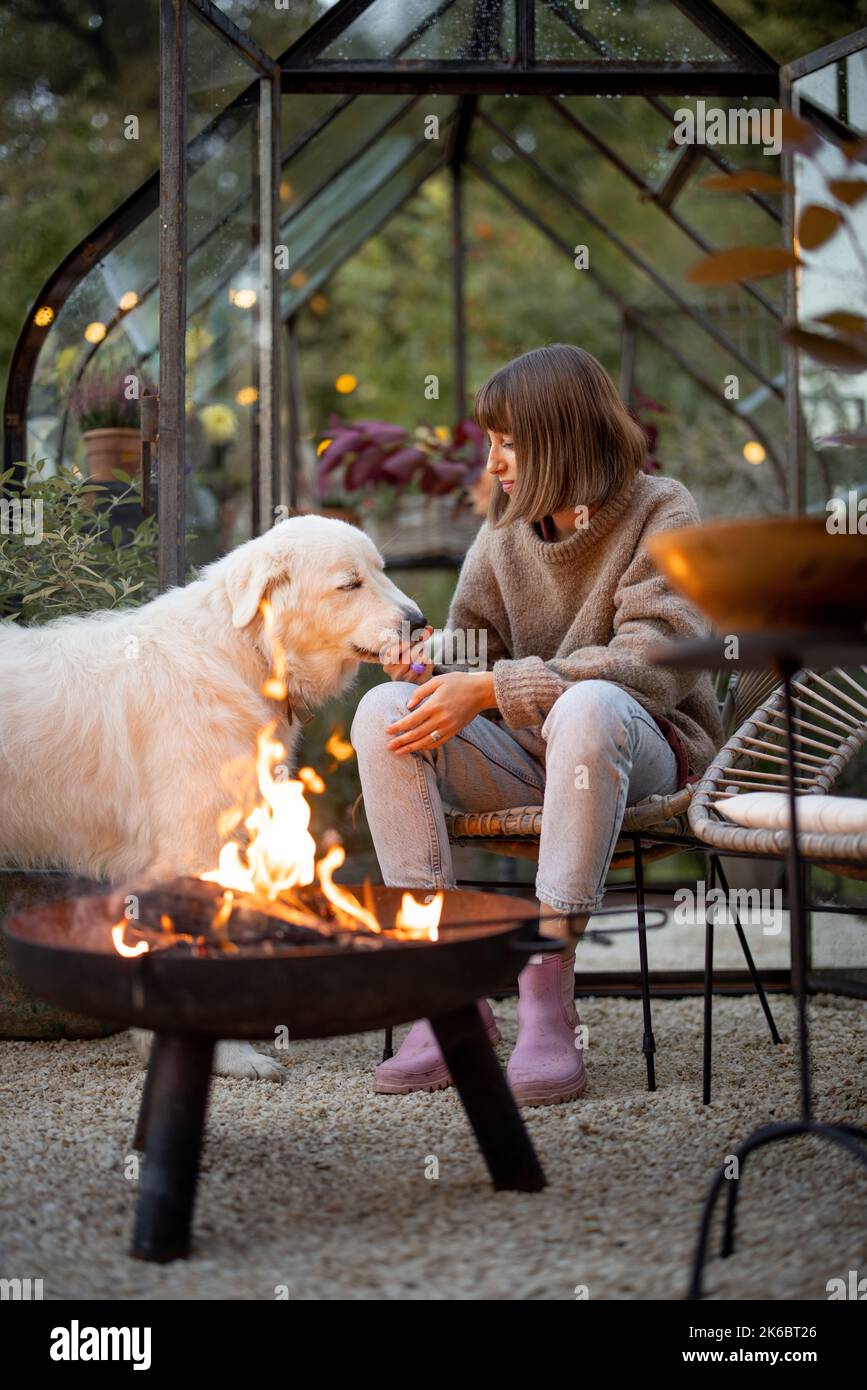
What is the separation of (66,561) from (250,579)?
0.78 meters

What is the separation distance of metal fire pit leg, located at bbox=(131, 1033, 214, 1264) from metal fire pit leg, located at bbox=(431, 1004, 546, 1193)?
383mm

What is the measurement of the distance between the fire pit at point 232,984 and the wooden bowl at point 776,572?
0.53 m

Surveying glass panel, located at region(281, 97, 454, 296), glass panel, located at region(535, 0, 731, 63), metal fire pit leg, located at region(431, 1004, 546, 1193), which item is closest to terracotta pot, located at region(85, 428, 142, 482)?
glass panel, located at region(535, 0, 731, 63)

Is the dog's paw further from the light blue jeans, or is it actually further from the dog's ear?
the dog's ear

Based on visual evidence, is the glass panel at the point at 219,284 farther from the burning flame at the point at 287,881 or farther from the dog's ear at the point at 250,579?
the burning flame at the point at 287,881

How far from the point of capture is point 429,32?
373 centimetres

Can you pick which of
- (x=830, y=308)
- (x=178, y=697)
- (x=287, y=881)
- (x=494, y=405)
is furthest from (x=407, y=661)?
(x=830, y=308)

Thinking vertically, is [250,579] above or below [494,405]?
below

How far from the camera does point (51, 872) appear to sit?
3064 mm

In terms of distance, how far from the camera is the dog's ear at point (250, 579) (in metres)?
2.76

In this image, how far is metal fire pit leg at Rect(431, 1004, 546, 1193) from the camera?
1.97 m

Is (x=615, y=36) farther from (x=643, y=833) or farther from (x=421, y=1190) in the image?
(x=421, y=1190)

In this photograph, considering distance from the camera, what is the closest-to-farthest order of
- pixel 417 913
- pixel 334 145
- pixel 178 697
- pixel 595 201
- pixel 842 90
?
pixel 417 913 < pixel 178 697 < pixel 842 90 < pixel 334 145 < pixel 595 201

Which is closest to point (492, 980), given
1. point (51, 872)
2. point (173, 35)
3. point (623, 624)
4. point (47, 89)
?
point (623, 624)
